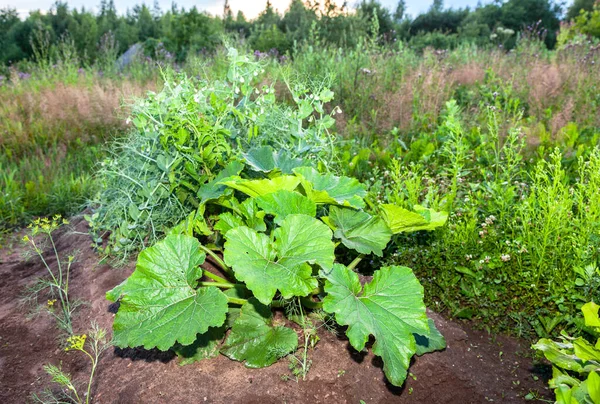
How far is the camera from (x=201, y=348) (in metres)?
2.07

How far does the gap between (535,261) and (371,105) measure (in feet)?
12.2

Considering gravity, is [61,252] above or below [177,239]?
below

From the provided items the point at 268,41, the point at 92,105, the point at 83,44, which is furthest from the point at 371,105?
the point at 83,44

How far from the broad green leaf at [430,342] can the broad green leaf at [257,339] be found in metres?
0.55

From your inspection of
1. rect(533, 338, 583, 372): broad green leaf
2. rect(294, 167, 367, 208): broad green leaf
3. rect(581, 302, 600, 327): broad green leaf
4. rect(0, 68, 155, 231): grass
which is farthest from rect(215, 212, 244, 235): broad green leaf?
rect(0, 68, 155, 231): grass

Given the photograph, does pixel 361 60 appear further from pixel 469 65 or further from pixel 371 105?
pixel 469 65

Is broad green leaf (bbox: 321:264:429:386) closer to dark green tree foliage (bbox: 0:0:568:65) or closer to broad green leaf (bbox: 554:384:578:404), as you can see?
broad green leaf (bbox: 554:384:578:404)

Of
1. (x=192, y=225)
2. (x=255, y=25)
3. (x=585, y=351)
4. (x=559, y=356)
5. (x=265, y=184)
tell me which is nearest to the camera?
(x=585, y=351)

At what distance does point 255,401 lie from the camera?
185cm

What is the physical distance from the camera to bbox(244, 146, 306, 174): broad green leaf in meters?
2.35

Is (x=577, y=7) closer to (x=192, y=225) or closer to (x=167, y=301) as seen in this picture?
(x=192, y=225)

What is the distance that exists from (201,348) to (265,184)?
2.45 feet

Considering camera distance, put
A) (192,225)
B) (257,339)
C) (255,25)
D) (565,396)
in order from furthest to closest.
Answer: (255,25) → (192,225) → (257,339) → (565,396)

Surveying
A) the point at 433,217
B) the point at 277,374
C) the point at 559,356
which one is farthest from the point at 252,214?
the point at 559,356
